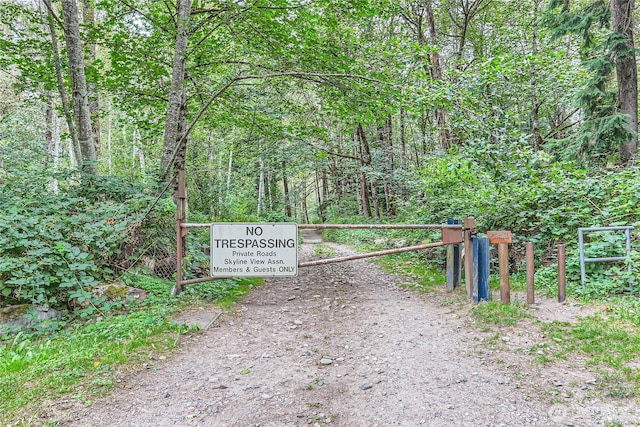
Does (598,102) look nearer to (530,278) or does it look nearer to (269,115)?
(530,278)

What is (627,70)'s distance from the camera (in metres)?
9.67

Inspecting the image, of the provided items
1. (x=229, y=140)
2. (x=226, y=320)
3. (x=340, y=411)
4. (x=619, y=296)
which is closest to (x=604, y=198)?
(x=619, y=296)

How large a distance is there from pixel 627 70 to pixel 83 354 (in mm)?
13281

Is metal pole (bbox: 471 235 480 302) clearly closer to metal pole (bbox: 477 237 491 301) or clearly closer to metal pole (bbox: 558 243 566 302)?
metal pole (bbox: 477 237 491 301)

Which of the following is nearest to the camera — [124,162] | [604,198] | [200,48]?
[604,198]

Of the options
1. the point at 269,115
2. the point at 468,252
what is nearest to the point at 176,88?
the point at 269,115

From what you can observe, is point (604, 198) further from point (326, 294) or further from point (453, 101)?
point (326, 294)

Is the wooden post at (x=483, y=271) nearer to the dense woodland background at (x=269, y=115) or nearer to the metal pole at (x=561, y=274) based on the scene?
the metal pole at (x=561, y=274)

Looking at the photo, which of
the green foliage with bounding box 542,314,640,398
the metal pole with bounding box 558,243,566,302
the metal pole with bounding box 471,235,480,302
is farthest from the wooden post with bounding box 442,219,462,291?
the green foliage with bounding box 542,314,640,398

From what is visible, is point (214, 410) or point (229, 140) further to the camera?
point (229, 140)

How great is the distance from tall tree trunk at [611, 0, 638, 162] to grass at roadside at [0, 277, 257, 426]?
11533 mm

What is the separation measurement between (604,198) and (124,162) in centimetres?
1811

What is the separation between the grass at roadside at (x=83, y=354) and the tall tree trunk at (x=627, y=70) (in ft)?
37.8

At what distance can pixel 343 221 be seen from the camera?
74.3ft
